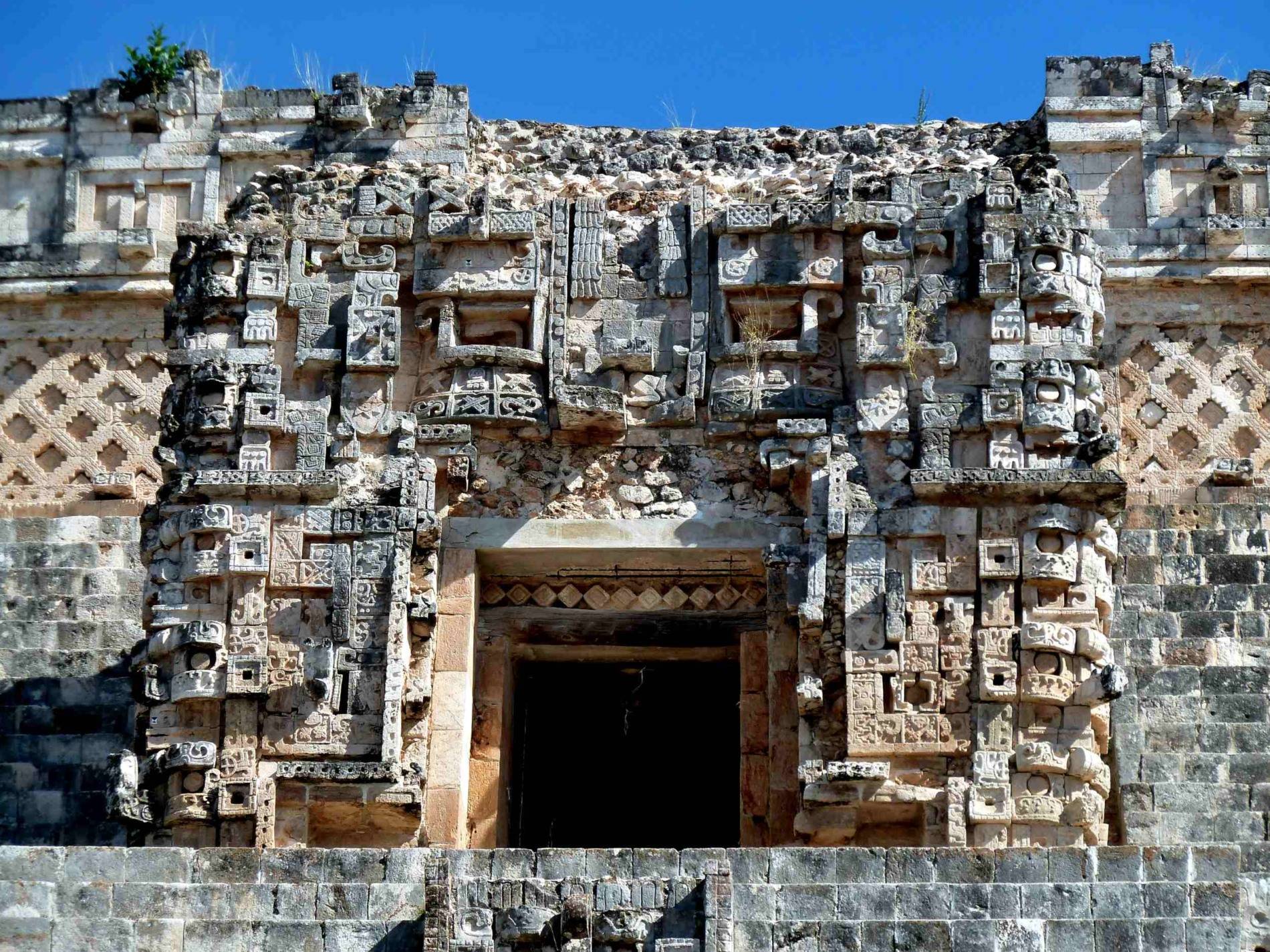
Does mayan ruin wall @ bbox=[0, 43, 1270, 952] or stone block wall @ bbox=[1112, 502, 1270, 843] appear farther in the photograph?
stone block wall @ bbox=[1112, 502, 1270, 843]

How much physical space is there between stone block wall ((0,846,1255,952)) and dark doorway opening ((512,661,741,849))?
162 inches

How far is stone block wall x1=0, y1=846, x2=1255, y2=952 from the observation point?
46.3ft

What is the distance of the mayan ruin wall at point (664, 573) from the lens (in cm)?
1445

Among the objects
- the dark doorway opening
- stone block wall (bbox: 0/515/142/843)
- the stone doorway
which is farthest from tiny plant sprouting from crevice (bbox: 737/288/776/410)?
stone block wall (bbox: 0/515/142/843)

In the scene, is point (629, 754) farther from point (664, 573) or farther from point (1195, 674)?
point (1195, 674)

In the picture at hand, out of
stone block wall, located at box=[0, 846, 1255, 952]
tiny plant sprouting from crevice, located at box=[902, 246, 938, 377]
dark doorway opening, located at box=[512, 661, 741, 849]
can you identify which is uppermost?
tiny plant sprouting from crevice, located at box=[902, 246, 938, 377]

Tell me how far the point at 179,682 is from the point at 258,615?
2.23ft

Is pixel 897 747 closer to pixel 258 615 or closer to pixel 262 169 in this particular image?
pixel 258 615

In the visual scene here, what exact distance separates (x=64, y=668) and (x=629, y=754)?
4.48 metres

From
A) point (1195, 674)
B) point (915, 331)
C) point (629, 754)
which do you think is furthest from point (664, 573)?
point (1195, 674)


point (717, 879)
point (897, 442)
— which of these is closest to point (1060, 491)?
point (897, 442)

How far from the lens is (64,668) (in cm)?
1997

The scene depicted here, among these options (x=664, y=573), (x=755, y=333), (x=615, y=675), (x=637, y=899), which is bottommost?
(x=637, y=899)

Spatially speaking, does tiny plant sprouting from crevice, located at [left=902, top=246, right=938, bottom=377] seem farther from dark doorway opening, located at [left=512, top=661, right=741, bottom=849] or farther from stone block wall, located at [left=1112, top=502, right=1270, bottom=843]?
stone block wall, located at [left=1112, top=502, right=1270, bottom=843]
